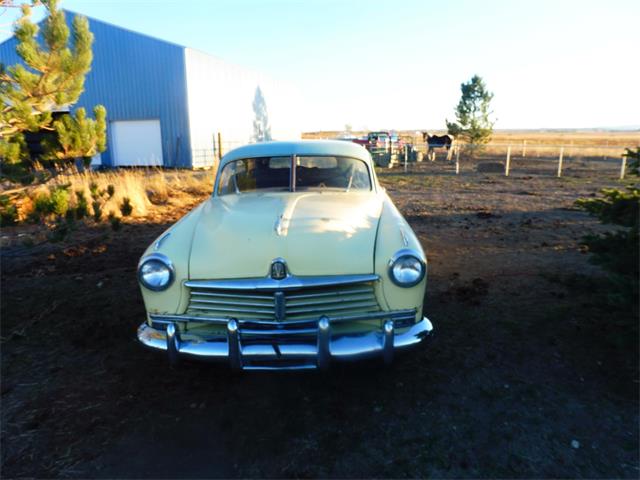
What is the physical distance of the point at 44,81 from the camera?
531 cm

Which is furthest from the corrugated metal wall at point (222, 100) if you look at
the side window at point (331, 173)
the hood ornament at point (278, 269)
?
the hood ornament at point (278, 269)

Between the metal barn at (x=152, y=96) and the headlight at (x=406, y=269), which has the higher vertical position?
the metal barn at (x=152, y=96)

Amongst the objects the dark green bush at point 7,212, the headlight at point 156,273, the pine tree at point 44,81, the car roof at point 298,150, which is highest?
the pine tree at point 44,81

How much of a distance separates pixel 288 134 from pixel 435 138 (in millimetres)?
10055

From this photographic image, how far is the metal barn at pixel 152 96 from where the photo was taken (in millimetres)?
19156

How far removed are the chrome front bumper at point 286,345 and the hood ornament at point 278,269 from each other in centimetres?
35

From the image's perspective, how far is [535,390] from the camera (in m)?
2.99

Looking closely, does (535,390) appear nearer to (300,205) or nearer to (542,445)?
(542,445)

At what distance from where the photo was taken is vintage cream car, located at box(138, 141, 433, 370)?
2.68 metres

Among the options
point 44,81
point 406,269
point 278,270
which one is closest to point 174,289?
point 278,270

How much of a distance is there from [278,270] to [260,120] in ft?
81.0

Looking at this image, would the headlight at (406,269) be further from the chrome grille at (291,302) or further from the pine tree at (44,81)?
the pine tree at (44,81)

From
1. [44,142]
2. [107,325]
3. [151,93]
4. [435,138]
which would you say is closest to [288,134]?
[435,138]

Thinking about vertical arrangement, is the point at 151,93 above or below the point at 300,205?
above
